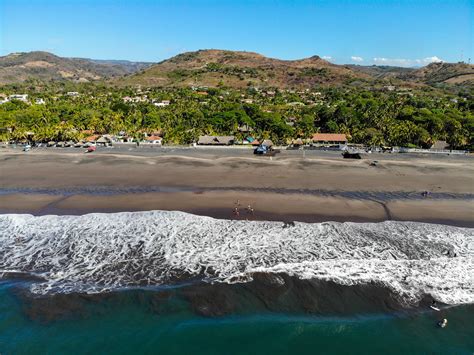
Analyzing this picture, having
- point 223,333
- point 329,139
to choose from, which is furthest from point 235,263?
point 329,139

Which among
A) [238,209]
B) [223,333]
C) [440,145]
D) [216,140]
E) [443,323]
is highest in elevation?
[440,145]

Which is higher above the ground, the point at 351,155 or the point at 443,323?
the point at 351,155

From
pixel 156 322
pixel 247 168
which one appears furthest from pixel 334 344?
pixel 247 168

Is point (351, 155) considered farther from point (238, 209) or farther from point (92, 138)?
point (92, 138)

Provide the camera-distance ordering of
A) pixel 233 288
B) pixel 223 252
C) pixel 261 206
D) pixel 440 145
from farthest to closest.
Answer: pixel 440 145 < pixel 261 206 < pixel 223 252 < pixel 233 288

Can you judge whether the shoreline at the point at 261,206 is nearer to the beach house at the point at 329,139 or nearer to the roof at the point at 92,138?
the beach house at the point at 329,139

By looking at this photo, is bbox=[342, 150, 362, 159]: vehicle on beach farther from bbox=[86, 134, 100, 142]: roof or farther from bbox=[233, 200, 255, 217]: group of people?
bbox=[86, 134, 100, 142]: roof

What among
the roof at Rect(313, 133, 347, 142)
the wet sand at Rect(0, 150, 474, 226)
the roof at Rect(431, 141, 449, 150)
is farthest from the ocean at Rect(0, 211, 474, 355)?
the roof at Rect(313, 133, 347, 142)
